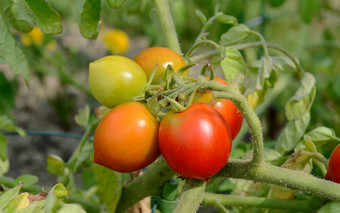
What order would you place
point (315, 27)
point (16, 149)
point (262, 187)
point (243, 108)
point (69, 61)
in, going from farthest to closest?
1. point (315, 27)
2. point (69, 61)
3. point (16, 149)
4. point (262, 187)
5. point (243, 108)

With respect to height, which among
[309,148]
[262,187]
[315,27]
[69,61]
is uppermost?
[309,148]

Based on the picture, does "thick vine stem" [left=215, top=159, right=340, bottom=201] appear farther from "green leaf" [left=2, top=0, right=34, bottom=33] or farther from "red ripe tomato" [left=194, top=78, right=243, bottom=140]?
"green leaf" [left=2, top=0, right=34, bottom=33]

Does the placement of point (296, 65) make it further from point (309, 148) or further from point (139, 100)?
point (139, 100)

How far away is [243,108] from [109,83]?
210mm

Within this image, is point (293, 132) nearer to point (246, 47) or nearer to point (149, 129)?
point (246, 47)

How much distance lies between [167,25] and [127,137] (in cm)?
30

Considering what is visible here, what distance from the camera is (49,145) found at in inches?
94.5

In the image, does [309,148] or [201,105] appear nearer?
[201,105]

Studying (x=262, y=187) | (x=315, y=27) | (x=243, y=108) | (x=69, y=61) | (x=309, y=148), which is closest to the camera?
(x=243, y=108)

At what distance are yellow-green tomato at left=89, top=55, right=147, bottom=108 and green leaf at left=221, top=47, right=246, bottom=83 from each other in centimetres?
16

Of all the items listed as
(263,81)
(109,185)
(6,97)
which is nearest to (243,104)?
(263,81)

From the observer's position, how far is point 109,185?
965mm

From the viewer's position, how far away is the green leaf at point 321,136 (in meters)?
0.90

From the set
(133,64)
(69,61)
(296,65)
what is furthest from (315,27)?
(133,64)
